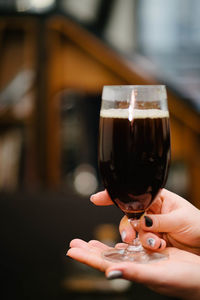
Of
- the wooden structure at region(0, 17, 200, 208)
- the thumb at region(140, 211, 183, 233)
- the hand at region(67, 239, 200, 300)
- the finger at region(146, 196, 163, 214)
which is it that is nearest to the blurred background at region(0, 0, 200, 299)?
the wooden structure at region(0, 17, 200, 208)

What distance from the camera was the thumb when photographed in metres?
1.13

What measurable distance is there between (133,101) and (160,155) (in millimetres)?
144

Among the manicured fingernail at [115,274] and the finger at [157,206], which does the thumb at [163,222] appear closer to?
A: the finger at [157,206]

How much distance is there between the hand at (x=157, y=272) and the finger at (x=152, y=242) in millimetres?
63

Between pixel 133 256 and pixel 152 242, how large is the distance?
56mm

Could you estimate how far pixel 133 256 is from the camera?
111cm

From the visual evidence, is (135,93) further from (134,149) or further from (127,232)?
(127,232)

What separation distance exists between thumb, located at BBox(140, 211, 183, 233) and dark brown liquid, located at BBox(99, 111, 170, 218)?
0.04m

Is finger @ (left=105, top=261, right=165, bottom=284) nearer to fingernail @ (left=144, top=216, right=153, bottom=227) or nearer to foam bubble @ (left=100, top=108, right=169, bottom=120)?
fingernail @ (left=144, top=216, right=153, bottom=227)

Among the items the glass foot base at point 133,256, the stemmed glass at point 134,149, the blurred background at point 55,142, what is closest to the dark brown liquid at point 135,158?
the stemmed glass at point 134,149

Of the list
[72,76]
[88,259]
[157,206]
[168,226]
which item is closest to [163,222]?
[168,226]

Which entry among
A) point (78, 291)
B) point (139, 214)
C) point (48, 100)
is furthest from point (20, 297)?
point (139, 214)

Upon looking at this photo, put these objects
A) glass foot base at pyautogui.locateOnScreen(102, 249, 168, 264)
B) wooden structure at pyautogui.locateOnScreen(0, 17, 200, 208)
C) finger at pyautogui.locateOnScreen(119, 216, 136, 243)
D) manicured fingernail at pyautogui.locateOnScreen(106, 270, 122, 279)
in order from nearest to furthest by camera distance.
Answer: manicured fingernail at pyautogui.locateOnScreen(106, 270, 122, 279) < glass foot base at pyautogui.locateOnScreen(102, 249, 168, 264) < finger at pyautogui.locateOnScreen(119, 216, 136, 243) < wooden structure at pyautogui.locateOnScreen(0, 17, 200, 208)

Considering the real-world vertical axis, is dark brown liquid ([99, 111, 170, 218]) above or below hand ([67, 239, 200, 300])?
above
